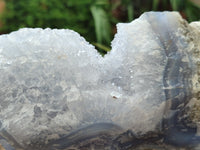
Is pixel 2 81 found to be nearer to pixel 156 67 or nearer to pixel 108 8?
pixel 156 67

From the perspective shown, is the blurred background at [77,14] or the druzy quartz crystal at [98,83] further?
the blurred background at [77,14]

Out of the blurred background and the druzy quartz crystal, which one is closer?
the druzy quartz crystal

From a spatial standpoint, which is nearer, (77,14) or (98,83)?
(98,83)

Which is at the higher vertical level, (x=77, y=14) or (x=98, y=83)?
(x=77, y=14)
